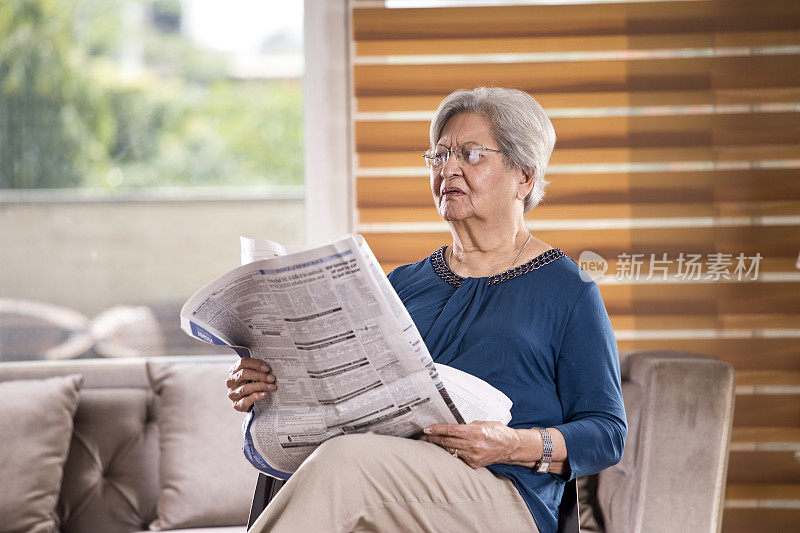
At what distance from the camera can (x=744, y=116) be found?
8.34 feet

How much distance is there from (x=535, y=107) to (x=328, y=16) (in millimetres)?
1204

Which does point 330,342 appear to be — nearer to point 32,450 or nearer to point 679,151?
point 32,450

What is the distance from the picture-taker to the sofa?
6.43 feet

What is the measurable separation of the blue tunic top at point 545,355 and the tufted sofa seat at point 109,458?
39.9 inches

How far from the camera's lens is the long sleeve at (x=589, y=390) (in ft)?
4.58

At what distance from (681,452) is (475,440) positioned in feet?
3.03

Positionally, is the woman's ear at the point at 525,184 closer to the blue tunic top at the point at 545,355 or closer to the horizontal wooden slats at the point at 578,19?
the blue tunic top at the point at 545,355

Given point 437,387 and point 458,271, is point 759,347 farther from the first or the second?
point 437,387

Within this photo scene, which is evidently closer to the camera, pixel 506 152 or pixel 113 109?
pixel 506 152

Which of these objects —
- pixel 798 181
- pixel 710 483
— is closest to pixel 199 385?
pixel 710 483

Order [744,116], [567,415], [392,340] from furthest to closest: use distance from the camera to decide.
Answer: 1. [744,116]
2. [567,415]
3. [392,340]

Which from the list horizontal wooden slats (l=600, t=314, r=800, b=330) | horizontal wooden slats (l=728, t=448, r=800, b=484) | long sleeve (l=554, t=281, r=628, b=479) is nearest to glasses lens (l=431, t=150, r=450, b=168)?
long sleeve (l=554, t=281, r=628, b=479)

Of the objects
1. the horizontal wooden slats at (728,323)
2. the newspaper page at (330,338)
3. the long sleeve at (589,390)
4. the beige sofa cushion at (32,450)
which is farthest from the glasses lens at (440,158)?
the beige sofa cushion at (32,450)

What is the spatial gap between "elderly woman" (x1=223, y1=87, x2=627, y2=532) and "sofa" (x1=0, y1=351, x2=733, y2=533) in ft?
1.98
